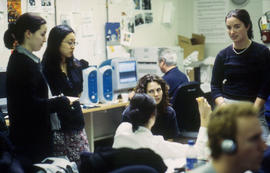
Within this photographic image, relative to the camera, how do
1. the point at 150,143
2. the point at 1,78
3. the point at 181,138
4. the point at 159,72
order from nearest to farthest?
the point at 150,143 < the point at 1,78 < the point at 181,138 < the point at 159,72

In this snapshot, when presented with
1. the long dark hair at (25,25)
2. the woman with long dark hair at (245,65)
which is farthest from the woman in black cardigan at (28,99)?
the woman with long dark hair at (245,65)

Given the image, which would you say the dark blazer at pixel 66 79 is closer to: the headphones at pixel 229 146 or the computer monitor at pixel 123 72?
the computer monitor at pixel 123 72

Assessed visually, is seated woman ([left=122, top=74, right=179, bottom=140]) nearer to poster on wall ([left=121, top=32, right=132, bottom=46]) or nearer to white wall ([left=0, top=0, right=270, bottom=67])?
white wall ([left=0, top=0, right=270, bottom=67])

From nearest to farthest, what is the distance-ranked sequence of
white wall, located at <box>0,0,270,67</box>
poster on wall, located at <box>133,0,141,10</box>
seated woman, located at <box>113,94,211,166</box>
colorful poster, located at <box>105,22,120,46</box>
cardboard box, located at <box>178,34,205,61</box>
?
seated woman, located at <box>113,94,211,166</box> → white wall, located at <box>0,0,270,67</box> → colorful poster, located at <box>105,22,120,46</box> → poster on wall, located at <box>133,0,141,10</box> → cardboard box, located at <box>178,34,205,61</box>

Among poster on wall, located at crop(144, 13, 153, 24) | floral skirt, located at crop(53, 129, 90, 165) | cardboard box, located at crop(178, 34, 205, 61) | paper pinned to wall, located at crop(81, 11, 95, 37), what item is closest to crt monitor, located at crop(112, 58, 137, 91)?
paper pinned to wall, located at crop(81, 11, 95, 37)

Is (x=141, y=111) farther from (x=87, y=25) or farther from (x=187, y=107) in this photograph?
(x=87, y=25)

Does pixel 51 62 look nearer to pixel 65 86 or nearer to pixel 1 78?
pixel 65 86

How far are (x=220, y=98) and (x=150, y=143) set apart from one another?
3.07ft

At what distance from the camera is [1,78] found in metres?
3.81

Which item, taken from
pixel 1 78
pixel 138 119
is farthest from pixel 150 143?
pixel 1 78

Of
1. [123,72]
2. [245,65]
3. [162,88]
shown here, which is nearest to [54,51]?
[162,88]

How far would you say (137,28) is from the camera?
5.39 metres

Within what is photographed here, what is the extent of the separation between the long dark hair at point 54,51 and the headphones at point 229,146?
186 centimetres

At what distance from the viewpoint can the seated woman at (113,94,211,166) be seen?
7.45 feet
